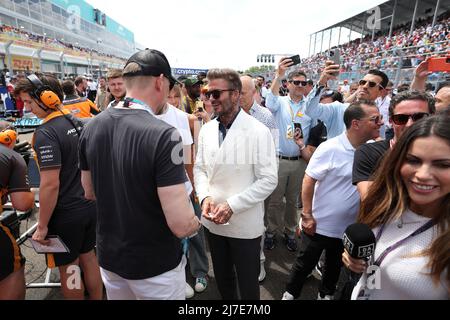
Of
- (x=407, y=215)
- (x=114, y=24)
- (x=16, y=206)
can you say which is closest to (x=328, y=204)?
(x=407, y=215)

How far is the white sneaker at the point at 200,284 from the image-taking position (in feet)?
9.46

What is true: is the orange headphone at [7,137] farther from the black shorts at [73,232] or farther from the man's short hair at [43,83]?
the black shorts at [73,232]

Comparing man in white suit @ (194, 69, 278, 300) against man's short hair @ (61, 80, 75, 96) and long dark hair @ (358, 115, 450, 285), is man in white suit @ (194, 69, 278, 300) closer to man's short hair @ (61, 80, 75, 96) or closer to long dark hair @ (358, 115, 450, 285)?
long dark hair @ (358, 115, 450, 285)

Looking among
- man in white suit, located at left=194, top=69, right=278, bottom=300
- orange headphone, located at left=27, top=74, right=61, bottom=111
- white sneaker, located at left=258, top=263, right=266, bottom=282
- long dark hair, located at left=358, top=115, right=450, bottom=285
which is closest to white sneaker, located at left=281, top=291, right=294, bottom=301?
white sneaker, located at left=258, top=263, right=266, bottom=282

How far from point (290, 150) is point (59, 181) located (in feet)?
9.02

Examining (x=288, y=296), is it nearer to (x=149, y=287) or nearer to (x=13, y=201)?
(x=149, y=287)

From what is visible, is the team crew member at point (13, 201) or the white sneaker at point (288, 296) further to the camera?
the white sneaker at point (288, 296)

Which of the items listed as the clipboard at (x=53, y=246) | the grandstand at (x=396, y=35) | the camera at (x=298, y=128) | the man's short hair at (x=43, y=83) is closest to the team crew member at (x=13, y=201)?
the clipboard at (x=53, y=246)

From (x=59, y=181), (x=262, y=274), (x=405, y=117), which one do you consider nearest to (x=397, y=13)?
(x=405, y=117)

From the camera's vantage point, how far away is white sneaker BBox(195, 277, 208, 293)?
Result: 2885 mm

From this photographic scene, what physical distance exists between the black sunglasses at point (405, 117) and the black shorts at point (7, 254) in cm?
298

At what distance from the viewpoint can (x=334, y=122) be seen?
3.74m

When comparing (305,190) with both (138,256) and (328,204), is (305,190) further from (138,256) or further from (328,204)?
(138,256)
